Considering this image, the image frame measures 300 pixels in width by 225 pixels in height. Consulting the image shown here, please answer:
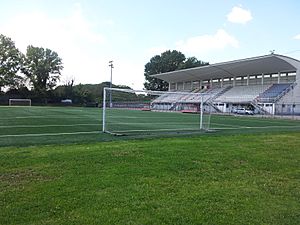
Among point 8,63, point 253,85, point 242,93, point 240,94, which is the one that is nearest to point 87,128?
point 240,94

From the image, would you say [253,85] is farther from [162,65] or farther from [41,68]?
[41,68]

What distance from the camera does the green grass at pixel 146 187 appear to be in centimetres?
385

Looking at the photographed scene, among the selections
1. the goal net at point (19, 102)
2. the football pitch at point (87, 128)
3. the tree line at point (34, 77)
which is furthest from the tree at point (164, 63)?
the football pitch at point (87, 128)

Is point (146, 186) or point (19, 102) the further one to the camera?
point (19, 102)

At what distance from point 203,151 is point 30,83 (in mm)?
73300

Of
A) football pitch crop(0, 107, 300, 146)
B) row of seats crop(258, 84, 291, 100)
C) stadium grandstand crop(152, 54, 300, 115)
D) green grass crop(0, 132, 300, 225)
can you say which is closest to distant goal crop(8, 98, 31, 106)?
stadium grandstand crop(152, 54, 300, 115)

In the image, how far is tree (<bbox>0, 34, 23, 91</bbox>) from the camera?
232 ft

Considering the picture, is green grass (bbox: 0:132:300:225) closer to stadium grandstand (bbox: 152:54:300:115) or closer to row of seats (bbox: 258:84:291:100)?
stadium grandstand (bbox: 152:54:300:115)

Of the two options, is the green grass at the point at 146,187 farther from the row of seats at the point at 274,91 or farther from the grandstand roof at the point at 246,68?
the row of seats at the point at 274,91

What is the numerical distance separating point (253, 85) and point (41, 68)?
4851 cm

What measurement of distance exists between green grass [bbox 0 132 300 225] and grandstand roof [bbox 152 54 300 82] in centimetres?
4182

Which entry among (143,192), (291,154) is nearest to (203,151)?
(291,154)

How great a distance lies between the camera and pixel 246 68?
175 ft

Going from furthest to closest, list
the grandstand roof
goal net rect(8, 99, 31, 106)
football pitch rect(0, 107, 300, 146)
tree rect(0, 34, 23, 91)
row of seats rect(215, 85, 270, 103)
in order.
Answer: tree rect(0, 34, 23, 91), goal net rect(8, 99, 31, 106), row of seats rect(215, 85, 270, 103), the grandstand roof, football pitch rect(0, 107, 300, 146)
